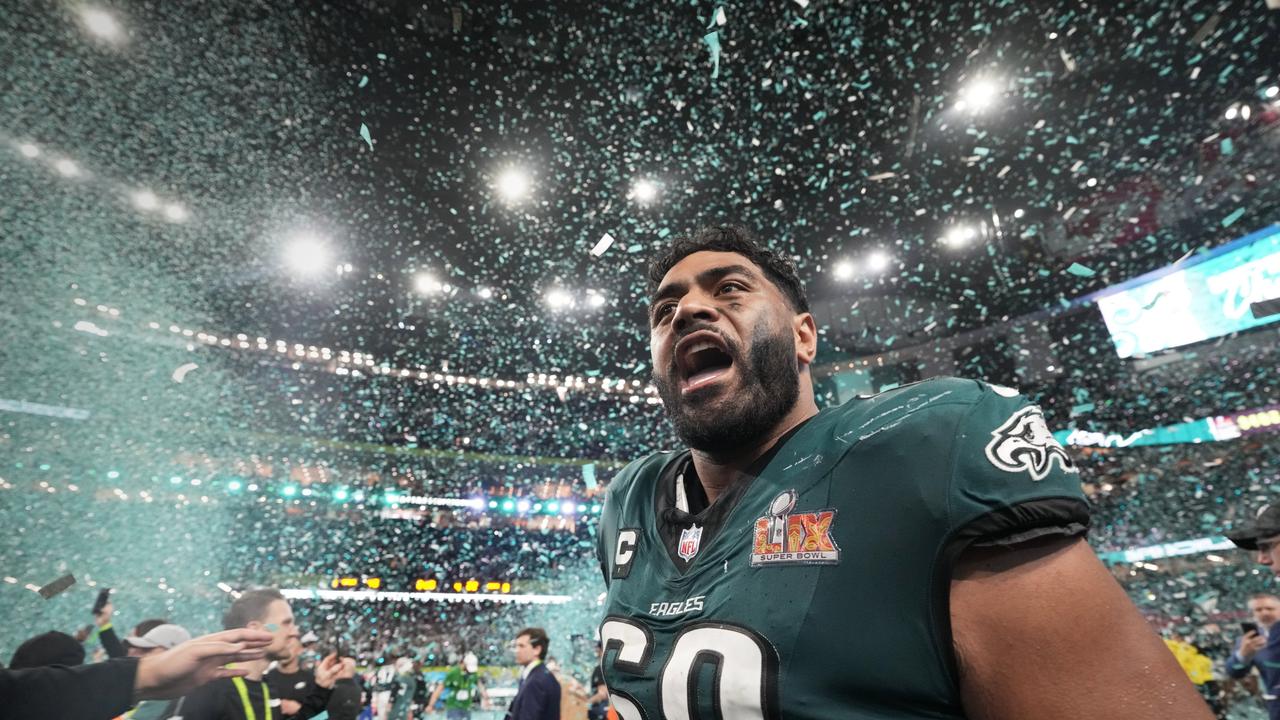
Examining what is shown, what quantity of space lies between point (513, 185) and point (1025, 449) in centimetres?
1002

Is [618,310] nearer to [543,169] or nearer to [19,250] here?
[543,169]

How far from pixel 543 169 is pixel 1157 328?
57.4 feet

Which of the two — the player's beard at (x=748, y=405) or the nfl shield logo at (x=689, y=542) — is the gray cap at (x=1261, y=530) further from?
the nfl shield logo at (x=689, y=542)

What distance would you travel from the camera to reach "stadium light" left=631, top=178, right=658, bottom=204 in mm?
9547

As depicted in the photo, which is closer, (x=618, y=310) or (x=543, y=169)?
(x=543, y=169)

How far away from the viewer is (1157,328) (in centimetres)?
1565

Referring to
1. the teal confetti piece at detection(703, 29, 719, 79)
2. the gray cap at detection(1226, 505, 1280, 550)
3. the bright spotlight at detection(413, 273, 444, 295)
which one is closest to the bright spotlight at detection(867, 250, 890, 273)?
the teal confetti piece at detection(703, 29, 719, 79)

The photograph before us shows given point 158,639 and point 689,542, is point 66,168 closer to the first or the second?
point 158,639

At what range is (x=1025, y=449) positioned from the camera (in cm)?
91

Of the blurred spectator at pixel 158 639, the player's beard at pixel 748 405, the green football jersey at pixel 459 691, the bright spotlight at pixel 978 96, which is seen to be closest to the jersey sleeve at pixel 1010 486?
the player's beard at pixel 748 405

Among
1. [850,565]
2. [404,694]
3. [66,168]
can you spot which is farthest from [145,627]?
[66,168]

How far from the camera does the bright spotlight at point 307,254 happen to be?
12.4m

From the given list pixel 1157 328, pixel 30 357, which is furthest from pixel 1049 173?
pixel 30 357

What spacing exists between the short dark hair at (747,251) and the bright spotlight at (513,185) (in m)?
8.47
